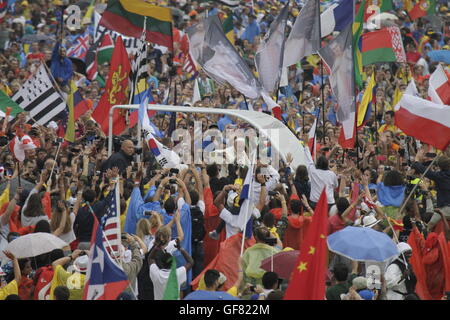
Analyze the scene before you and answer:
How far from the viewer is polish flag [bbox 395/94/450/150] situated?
12.6m

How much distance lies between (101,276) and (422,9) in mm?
19360

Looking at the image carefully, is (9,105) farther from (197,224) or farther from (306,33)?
(197,224)

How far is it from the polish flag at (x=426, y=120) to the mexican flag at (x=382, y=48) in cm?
665

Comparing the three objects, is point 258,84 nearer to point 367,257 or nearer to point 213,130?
point 213,130

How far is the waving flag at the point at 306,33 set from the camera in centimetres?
1633

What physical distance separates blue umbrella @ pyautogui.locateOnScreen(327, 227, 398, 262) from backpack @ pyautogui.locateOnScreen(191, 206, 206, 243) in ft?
8.25

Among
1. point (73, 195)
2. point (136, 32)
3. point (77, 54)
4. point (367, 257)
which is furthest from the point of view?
point (77, 54)

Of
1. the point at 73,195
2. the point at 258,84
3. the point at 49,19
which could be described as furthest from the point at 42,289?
the point at 49,19

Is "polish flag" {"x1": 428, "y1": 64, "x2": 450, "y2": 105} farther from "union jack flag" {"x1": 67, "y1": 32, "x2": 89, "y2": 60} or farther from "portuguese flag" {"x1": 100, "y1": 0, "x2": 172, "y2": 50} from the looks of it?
"union jack flag" {"x1": 67, "y1": 32, "x2": 89, "y2": 60}

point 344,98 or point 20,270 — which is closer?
point 20,270

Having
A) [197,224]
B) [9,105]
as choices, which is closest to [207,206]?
[197,224]

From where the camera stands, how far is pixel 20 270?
11.1 metres

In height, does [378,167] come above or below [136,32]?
below

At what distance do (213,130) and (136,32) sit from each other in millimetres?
2506
